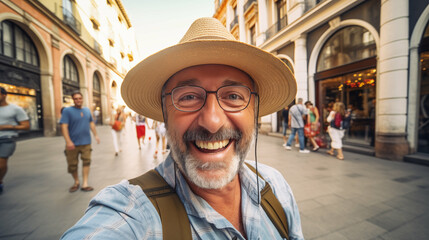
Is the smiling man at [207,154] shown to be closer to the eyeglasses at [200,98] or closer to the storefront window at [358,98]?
the eyeglasses at [200,98]

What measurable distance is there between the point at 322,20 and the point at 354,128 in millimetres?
4611

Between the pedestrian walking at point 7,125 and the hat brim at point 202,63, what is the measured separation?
130 inches

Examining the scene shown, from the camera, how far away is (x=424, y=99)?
16.2ft

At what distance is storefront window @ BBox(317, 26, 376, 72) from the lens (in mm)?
6082

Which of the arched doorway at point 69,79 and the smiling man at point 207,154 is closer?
the smiling man at point 207,154

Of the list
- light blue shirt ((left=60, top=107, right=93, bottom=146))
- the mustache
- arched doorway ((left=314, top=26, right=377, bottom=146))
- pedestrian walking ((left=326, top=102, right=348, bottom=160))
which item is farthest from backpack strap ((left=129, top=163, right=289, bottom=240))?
arched doorway ((left=314, top=26, right=377, bottom=146))

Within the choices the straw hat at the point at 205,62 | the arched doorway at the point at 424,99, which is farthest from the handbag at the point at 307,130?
the straw hat at the point at 205,62

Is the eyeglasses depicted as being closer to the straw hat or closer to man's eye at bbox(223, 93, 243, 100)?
man's eye at bbox(223, 93, 243, 100)

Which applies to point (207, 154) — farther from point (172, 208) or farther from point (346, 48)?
point (346, 48)

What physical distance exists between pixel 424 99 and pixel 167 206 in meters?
7.42

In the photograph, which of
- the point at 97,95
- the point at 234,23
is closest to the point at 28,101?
the point at 97,95

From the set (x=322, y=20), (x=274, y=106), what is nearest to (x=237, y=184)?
(x=274, y=106)

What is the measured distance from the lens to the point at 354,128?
6941 mm

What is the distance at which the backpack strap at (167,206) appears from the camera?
861 mm
